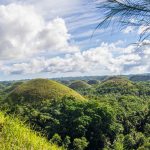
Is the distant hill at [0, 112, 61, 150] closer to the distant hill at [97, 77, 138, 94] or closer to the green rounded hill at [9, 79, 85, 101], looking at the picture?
the green rounded hill at [9, 79, 85, 101]

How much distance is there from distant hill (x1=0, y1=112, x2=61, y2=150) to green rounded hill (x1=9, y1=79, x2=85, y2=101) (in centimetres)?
8144

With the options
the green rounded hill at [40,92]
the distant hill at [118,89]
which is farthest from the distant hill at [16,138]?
the distant hill at [118,89]

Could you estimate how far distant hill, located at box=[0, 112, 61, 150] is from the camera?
287 inches

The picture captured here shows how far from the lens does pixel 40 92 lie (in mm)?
96375

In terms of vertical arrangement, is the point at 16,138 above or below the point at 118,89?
above

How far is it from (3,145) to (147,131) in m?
59.1

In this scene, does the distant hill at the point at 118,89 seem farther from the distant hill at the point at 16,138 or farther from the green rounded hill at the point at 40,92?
the distant hill at the point at 16,138

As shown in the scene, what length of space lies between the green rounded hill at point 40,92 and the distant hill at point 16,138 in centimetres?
8144

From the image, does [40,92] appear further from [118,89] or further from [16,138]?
[16,138]

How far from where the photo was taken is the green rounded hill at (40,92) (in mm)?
92938

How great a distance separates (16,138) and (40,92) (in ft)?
293

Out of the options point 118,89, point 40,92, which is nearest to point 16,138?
point 40,92

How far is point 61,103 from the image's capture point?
230ft

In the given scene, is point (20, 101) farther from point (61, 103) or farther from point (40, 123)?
point (40, 123)
